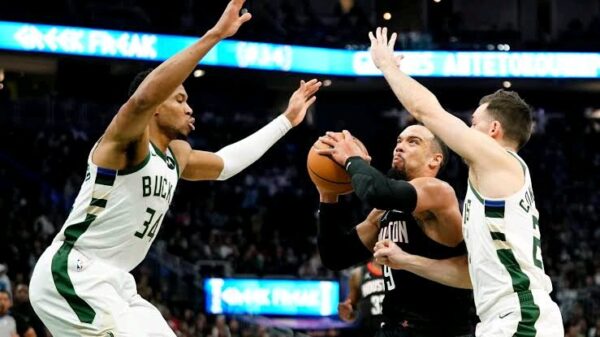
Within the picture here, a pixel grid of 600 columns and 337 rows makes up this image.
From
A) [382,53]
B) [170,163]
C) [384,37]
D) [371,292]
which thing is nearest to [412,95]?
[382,53]

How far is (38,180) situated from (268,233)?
220 inches

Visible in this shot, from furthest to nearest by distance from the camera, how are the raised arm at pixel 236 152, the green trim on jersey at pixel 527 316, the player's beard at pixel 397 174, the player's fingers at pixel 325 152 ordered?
the raised arm at pixel 236 152
the player's beard at pixel 397 174
the player's fingers at pixel 325 152
the green trim on jersey at pixel 527 316

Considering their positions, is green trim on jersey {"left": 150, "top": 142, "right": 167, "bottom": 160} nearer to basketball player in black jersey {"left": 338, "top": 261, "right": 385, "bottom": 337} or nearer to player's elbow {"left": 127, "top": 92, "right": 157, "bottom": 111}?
player's elbow {"left": 127, "top": 92, "right": 157, "bottom": 111}

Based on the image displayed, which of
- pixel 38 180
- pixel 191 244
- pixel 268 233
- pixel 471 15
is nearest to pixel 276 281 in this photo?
pixel 191 244

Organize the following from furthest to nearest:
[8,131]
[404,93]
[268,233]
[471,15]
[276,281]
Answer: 1. [471,15]
2. [268,233]
3. [8,131]
4. [276,281]
5. [404,93]

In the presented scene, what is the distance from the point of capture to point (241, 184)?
25125 millimetres

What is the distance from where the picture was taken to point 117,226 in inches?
206

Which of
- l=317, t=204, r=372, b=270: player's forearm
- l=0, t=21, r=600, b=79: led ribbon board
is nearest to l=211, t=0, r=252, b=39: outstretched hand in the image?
l=317, t=204, r=372, b=270: player's forearm

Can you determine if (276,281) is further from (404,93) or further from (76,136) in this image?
(404,93)

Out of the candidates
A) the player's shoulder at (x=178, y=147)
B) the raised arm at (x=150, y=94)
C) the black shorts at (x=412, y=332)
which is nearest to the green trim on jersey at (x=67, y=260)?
the raised arm at (x=150, y=94)

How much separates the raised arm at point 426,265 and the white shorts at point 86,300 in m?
1.18

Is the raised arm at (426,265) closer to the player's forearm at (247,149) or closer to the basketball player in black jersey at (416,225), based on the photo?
the basketball player in black jersey at (416,225)

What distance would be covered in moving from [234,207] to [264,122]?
363 cm

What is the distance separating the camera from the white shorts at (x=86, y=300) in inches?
201
